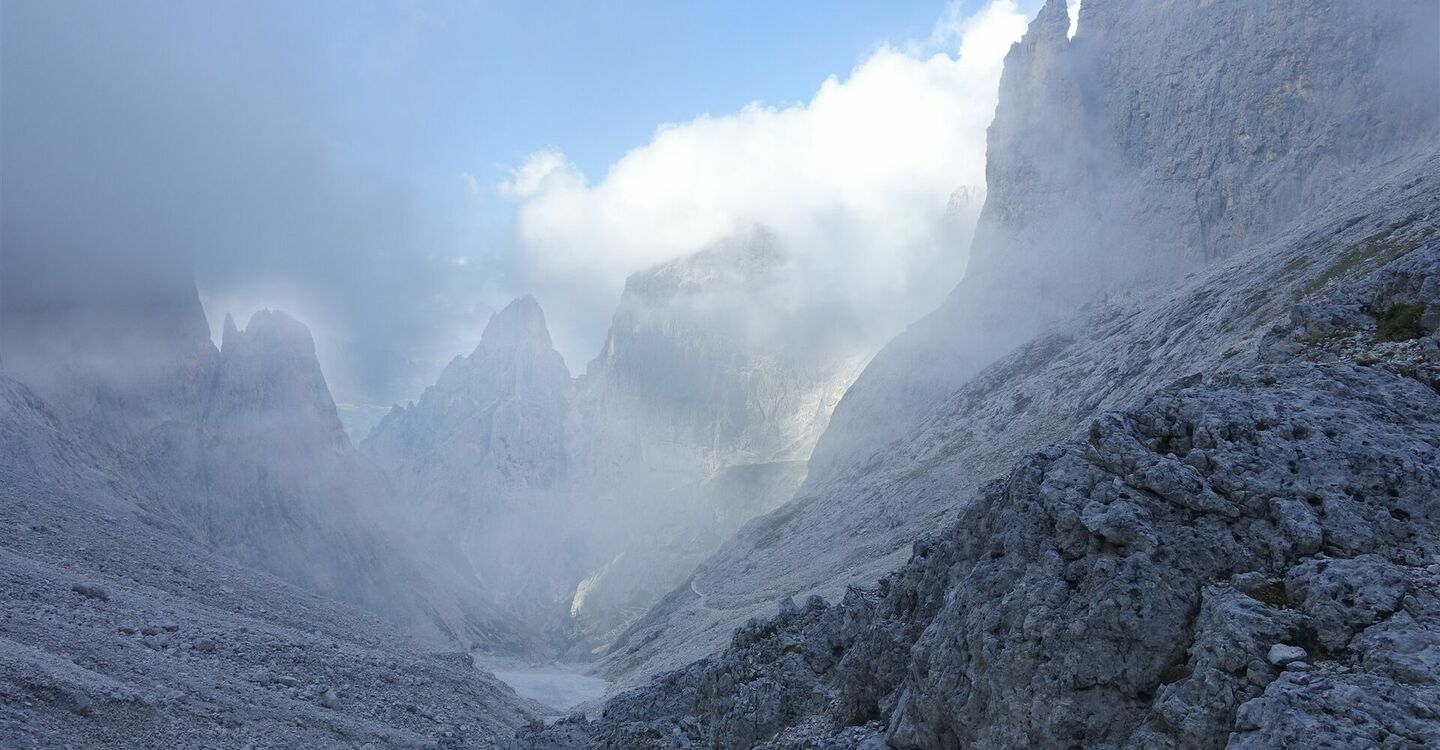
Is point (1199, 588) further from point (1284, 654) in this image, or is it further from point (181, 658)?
point (181, 658)

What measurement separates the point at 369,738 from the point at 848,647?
29434 millimetres

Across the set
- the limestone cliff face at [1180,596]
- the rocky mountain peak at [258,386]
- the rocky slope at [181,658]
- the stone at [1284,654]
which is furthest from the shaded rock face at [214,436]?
the stone at [1284,654]

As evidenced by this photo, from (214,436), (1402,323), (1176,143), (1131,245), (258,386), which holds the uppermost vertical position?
(258,386)

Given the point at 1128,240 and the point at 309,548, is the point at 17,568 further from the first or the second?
the point at 1128,240

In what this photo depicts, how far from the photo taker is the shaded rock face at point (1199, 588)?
1552 centimetres

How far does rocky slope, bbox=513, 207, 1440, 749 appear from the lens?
1582 centimetres

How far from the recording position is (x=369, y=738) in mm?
46094

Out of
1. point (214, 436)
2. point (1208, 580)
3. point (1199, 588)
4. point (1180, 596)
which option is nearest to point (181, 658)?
point (1180, 596)

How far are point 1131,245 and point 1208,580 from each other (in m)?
165

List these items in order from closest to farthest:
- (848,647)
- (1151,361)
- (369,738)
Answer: (848,647), (369,738), (1151,361)

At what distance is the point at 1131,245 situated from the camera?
6535 inches

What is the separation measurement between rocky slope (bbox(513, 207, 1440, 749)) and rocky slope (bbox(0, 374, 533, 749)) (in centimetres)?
2601

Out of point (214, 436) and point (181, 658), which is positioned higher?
point (214, 436)

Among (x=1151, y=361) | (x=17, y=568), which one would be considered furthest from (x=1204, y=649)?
(x=1151, y=361)
